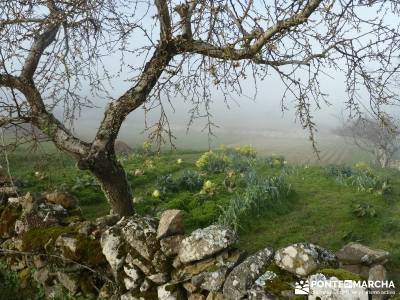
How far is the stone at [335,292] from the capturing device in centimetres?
348

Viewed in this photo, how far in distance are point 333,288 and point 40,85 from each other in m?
4.83

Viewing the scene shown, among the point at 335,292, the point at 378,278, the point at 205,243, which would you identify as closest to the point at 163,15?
the point at 205,243

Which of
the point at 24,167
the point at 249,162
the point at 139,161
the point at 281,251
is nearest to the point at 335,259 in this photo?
the point at 281,251

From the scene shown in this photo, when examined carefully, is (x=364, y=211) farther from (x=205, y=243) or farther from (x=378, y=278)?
(x=205, y=243)

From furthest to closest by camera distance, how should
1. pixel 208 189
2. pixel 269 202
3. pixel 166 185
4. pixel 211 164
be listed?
pixel 211 164
pixel 166 185
pixel 208 189
pixel 269 202

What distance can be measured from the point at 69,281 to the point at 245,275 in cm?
259

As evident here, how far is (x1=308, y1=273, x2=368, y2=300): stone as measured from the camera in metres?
3.48

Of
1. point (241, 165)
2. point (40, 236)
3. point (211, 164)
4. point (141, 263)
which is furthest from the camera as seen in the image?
point (241, 165)

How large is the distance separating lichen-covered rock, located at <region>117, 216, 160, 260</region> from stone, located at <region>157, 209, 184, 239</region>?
0.11 metres

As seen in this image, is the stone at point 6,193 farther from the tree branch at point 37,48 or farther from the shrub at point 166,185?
the shrub at point 166,185

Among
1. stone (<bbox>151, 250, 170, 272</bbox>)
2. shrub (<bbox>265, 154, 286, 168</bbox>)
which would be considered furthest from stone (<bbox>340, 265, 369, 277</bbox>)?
shrub (<bbox>265, 154, 286, 168</bbox>)

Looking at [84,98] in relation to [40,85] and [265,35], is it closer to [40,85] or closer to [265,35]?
[40,85]

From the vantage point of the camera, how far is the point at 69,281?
537cm

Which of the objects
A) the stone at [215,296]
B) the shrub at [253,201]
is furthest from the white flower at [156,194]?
the stone at [215,296]
